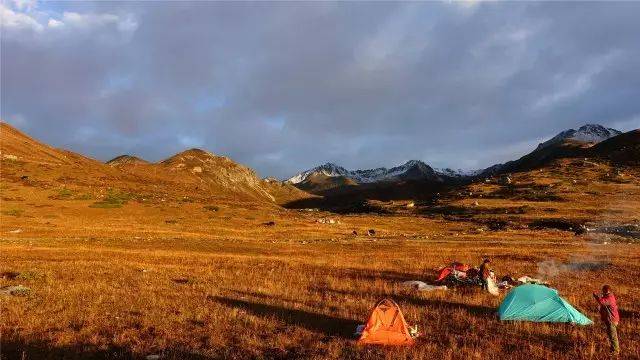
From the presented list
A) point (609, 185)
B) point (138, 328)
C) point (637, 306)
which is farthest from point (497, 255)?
point (609, 185)

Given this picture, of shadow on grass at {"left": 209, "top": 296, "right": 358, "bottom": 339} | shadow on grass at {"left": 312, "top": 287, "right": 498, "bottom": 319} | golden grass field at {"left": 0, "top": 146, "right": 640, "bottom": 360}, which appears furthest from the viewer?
shadow on grass at {"left": 312, "top": 287, "right": 498, "bottom": 319}

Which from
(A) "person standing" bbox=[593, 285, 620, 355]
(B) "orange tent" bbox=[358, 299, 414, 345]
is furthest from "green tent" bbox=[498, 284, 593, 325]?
(B) "orange tent" bbox=[358, 299, 414, 345]

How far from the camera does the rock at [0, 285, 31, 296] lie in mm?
23047

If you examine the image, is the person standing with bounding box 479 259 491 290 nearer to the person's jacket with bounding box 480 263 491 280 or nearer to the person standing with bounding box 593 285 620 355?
the person's jacket with bounding box 480 263 491 280

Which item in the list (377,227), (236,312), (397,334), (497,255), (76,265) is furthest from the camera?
(377,227)

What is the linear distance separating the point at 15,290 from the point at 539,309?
78.3 ft

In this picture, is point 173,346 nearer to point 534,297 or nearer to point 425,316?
point 425,316

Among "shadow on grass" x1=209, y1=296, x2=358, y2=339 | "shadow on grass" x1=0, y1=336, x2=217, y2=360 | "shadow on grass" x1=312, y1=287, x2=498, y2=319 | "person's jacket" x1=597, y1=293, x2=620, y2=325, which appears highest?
"person's jacket" x1=597, y1=293, x2=620, y2=325

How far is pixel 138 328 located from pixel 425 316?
1157cm

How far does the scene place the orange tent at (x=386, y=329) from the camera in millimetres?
16625

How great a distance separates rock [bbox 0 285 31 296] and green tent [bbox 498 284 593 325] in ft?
71.6

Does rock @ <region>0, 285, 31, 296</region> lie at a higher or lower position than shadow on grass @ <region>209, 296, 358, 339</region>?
higher

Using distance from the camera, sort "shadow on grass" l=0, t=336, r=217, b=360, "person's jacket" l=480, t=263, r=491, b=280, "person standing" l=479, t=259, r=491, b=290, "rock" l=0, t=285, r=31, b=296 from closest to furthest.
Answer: "shadow on grass" l=0, t=336, r=217, b=360 → "rock" l=0, t=285, r=31, b=296 → "person standing" l=479, t=259, r=491, b=290 → "person's jacket" l=480, t=263, r=491, b=280

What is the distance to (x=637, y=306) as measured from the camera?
2447 centimetres
